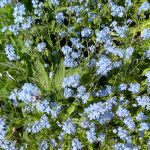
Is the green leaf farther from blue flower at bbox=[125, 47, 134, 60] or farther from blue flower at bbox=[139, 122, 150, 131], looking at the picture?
blue flower at bbox=[139, 122, 150, 131]

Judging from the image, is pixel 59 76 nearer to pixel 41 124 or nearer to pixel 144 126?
pixel 41 124

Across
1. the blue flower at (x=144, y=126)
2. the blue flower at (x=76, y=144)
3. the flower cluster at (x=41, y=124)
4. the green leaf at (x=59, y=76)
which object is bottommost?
the blue flower at (x=76, y=144)

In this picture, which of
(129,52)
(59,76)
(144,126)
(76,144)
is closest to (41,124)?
(76,144)

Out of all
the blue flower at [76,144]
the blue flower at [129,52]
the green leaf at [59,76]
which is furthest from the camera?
the green leaf at [59,76]

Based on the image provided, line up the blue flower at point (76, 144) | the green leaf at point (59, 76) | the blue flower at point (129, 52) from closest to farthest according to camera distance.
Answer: the blue flower at point (76, 144) < the blue flower at point (129, 52) < the green leaf at point (59, 76)

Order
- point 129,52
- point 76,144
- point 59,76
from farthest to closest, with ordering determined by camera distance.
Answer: point 59,76 → point 129,52 → point 76,144

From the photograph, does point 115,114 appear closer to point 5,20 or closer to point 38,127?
point 38,127

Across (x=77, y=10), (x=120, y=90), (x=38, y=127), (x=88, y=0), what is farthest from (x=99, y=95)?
(x=88, y=0)

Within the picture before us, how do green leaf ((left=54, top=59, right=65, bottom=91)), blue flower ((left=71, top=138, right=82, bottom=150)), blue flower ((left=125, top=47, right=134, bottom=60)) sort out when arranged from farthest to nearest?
green leaf ((left=54, top=59, right=65, bottom=91)), blue flower ((left=125, top=47, right=134, bottom=60)), blue flower ((left=71, top=138, right=82, bottom=150))

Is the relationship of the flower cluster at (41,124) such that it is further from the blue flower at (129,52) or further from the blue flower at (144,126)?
the blue flower at (129,52)

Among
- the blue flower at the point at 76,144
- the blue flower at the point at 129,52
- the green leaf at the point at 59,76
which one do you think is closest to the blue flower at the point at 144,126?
the blue flower at the point at 76,144

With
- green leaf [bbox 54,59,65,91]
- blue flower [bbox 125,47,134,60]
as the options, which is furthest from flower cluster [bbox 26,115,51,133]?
blue flower [bbox 125,47,134,60]
